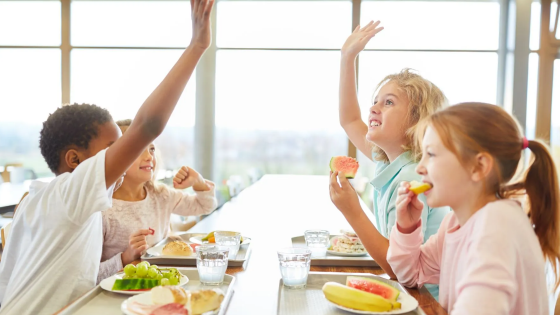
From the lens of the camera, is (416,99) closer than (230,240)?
No

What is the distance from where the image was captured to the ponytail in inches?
57.0

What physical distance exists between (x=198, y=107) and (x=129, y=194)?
4.02 meters

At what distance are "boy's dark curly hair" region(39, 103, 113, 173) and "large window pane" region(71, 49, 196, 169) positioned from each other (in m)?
4.83

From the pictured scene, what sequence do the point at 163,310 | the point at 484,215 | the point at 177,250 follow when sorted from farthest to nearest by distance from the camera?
the point at 177,250
the point at 484,215
the point at 163,310

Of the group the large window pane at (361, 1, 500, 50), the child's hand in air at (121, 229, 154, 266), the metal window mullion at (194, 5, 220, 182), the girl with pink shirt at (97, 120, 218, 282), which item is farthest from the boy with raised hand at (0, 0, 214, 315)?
the large window pane at (361, 1, 500, 50)

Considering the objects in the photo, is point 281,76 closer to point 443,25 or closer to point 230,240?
point 443,25

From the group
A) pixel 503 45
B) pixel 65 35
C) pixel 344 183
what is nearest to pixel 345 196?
pixel 344 183

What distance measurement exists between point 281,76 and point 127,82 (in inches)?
78.3

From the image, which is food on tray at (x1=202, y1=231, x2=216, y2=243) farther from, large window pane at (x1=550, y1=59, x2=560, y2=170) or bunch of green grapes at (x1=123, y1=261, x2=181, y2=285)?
large window pane at (x1=550, y1=59, x2=560, y2=170)

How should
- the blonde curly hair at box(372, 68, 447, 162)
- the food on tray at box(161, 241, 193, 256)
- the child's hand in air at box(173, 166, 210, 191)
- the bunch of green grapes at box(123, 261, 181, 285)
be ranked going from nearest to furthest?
the bunch of green grapes at box(123, 261, 181, 285), the food on tray at box(161, 241, 193, 256), the blonde curly hair at box(372, 68, 447, 162), the child's hand in air at box(173, 166, 210, 191)

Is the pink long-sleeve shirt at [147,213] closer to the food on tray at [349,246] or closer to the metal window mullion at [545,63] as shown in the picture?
the food on tray at [349,246]

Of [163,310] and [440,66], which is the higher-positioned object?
[440,66]

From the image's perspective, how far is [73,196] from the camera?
58.2 inches

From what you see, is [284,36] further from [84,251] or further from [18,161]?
[84,251]
